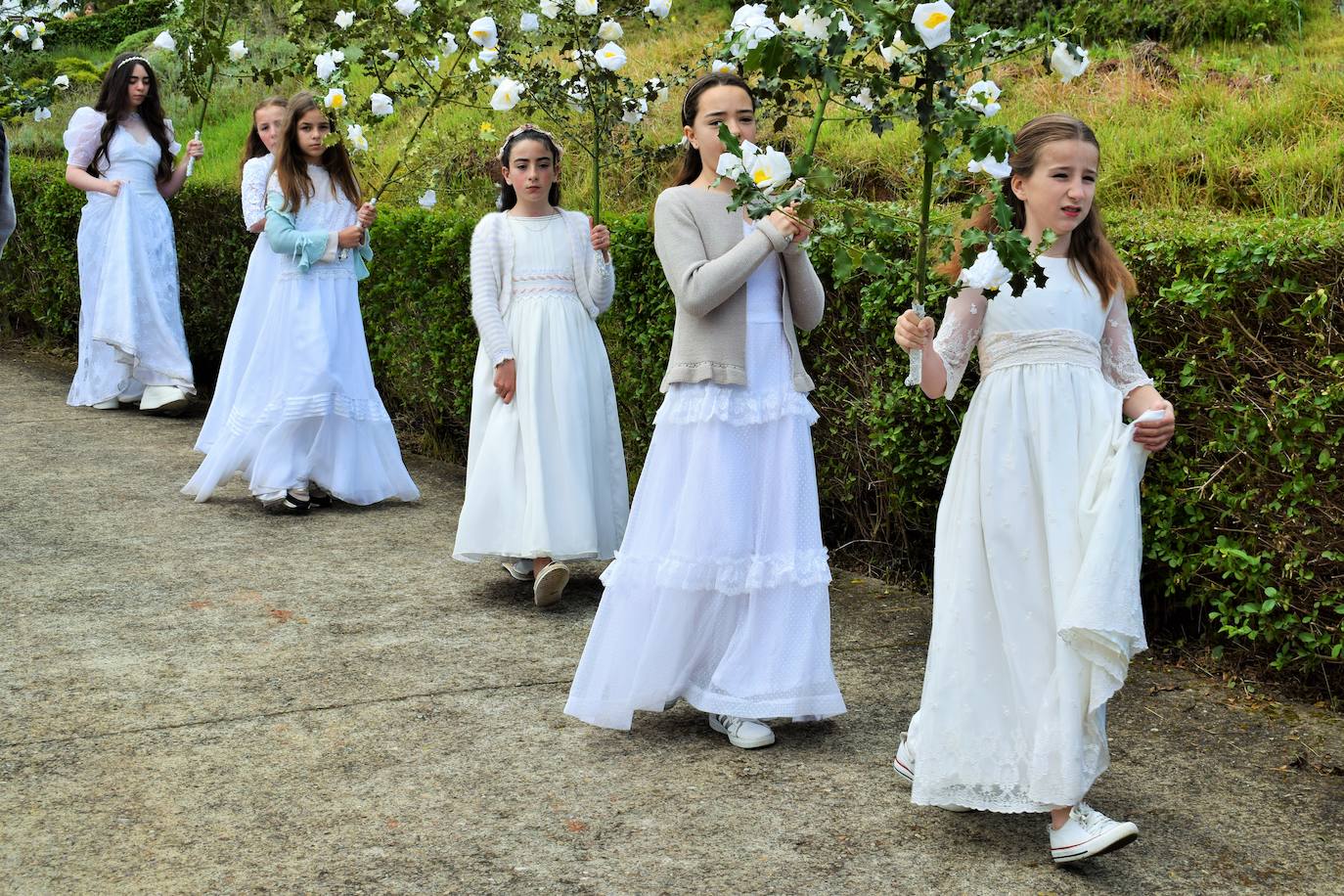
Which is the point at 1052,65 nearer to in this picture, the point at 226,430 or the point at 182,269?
the point at 226,430

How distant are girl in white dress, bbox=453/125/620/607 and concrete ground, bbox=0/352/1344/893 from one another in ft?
0.96

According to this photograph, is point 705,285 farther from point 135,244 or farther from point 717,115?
point 135,244

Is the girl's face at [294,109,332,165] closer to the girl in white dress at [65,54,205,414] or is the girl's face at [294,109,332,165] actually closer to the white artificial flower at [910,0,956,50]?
the girl in white dress at [65,54,205,414]

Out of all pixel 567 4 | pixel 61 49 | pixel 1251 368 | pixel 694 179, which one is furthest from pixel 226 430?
pixel 61 49

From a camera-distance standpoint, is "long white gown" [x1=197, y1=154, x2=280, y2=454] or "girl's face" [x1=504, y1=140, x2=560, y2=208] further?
"long white gown" [x1=197, y1=154, x2=280, y2=454]

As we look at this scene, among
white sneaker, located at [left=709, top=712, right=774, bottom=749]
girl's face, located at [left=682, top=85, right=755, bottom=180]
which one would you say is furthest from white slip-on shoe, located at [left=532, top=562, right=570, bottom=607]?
girl's face, located at [left=682, top=85, right=755, bottom=180]

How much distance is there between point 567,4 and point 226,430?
9.99 feet

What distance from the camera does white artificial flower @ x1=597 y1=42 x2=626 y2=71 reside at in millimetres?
5660

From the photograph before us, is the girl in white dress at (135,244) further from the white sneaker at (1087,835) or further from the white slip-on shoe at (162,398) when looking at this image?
the white sneaker at (1087,835)

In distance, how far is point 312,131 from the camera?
24.2ft

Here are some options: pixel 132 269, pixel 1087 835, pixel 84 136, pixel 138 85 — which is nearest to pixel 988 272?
pixel 1087 835

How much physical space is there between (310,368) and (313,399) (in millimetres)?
160

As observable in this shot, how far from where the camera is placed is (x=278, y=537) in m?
6.90

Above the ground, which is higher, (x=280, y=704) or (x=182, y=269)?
(x=182, y=269)
